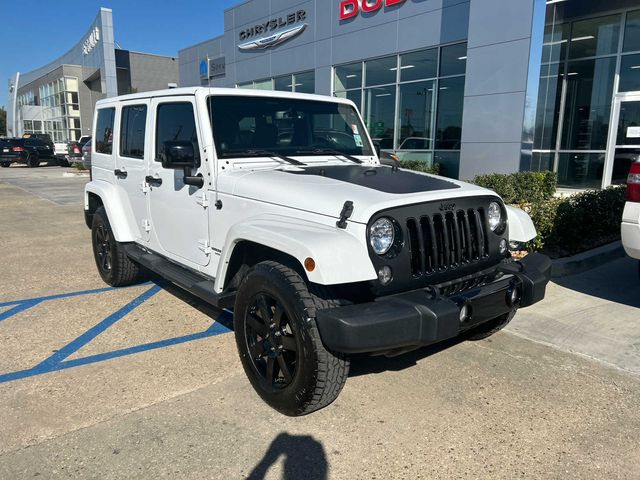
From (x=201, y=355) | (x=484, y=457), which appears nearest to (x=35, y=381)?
(x=201, y=355)

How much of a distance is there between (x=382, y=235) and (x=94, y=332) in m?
2.86

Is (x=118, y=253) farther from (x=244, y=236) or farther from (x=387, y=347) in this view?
(x=387, y=347)

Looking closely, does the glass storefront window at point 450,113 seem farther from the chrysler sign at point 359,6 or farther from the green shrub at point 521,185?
the green shrub at point 521,185

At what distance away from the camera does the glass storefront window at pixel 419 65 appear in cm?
1382

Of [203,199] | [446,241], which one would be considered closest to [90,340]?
[203,199]

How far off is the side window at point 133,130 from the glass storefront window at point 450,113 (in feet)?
33.1

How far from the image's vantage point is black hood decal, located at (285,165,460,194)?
3.22 meters

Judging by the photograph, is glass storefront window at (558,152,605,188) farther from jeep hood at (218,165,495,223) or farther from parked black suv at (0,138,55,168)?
parked black suv at (0,138,55,168)

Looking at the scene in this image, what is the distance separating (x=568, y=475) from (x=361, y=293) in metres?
1.41

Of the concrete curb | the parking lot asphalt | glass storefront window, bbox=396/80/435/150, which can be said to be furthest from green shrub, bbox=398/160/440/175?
→ the parking lot asphalt

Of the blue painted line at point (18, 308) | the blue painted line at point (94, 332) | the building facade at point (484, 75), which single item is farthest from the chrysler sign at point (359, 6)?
the blue painted line at point (18, 308)

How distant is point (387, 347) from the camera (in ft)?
8.59

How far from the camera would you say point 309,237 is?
2.75m

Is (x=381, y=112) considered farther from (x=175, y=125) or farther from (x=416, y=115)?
(x=175, y=125)
